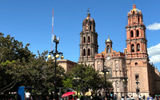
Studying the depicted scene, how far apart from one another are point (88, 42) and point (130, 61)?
634 inches

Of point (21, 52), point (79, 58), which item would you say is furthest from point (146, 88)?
point (21, 52)

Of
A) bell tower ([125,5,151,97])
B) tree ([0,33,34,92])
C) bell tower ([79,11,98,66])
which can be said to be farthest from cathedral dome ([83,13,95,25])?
tree ([0,33,34,92])

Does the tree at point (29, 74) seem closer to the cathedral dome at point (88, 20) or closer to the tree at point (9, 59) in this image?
the tree at point (9, 59)

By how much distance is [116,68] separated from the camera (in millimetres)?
70375

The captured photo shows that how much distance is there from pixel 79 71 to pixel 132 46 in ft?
94.1

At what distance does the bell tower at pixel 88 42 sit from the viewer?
7594cm

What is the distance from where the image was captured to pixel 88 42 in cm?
7719

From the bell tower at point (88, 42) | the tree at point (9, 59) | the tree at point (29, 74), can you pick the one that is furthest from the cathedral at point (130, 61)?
the tree at point (29, 74)

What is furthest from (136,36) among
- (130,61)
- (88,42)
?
(88,42)

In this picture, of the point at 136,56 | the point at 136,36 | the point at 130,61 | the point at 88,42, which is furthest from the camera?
the point at 88,42

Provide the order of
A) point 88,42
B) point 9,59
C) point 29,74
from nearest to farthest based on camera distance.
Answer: point 29,74 → point 9,59 → point 88,42

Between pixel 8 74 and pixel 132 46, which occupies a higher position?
pixel 132 46

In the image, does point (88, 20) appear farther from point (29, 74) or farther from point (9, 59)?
point (29, 74)

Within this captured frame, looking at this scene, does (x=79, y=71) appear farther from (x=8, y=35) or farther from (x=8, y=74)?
(x=8, y=74)
